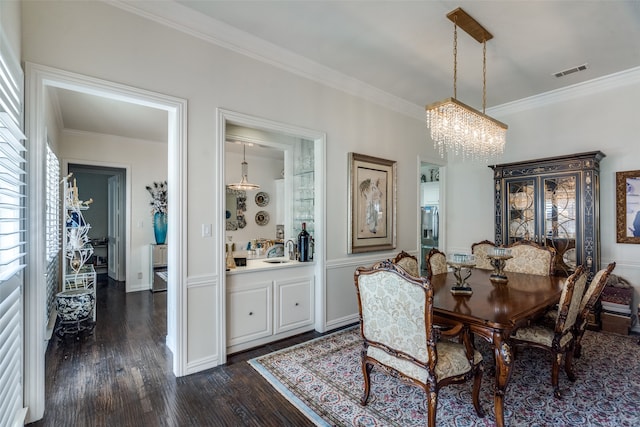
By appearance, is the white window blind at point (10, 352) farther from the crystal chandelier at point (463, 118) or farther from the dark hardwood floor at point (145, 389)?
the crystal chandelier at point (463, 118)

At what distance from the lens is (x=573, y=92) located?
412 cm

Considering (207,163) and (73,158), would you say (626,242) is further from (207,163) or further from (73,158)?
(73,158)

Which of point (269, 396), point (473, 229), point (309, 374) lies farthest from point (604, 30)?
point (269, 396)

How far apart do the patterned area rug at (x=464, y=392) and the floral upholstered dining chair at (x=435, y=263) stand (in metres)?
0.87

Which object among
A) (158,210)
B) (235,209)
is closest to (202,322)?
(158,210)

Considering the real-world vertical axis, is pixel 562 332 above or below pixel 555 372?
above

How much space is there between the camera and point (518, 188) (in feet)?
13.9

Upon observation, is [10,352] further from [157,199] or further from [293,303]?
[157,199]

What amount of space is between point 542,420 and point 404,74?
3479 mm

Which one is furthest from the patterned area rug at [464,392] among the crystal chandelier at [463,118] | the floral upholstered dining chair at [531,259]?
the crystal chandelier at [463,118]

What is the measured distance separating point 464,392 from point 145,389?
8.02 ft

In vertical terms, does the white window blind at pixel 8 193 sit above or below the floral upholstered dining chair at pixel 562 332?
above

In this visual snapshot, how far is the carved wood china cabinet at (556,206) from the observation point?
369 cm

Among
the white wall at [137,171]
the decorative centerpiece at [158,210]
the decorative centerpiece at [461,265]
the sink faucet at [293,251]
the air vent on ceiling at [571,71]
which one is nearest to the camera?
the decorative centerpiece at [461,265]
